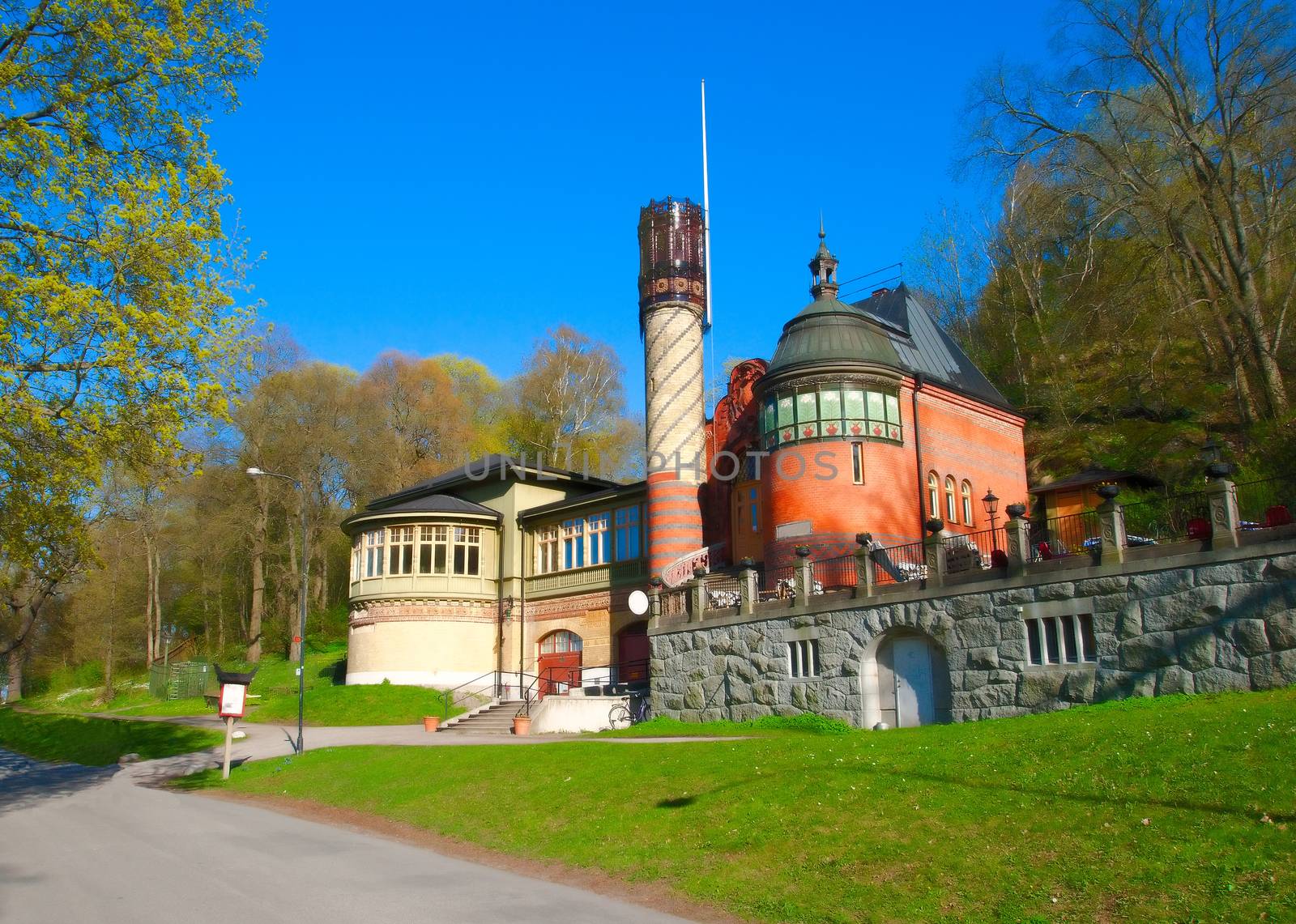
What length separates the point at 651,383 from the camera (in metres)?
34.3

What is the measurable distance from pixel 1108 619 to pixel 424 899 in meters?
11.9

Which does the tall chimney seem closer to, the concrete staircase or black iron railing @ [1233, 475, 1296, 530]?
the concrete staircase

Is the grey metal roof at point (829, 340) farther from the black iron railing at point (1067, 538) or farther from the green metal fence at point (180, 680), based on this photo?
the green metal fence at point (180, 680)

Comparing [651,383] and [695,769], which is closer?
[695,769]

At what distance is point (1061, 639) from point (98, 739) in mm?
28532

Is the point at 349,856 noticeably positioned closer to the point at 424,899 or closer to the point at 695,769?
the point at 424,899

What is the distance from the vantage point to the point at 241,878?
39.0 ft

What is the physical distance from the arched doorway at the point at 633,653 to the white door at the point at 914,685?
13061mm

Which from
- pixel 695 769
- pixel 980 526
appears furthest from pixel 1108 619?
pixel 980 526

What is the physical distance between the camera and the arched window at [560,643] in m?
Result: 36.2

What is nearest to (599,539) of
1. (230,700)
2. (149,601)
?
(230,700)

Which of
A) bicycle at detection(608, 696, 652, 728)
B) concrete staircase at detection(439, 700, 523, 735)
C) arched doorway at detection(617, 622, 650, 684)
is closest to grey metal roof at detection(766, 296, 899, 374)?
bicycle at detection(608, 696, 652, 728)

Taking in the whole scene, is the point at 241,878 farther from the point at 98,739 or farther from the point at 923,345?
the point at 923,345

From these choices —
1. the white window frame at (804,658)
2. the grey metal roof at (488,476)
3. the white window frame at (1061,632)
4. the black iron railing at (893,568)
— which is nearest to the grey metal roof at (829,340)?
the black iron railing at (893,568)
